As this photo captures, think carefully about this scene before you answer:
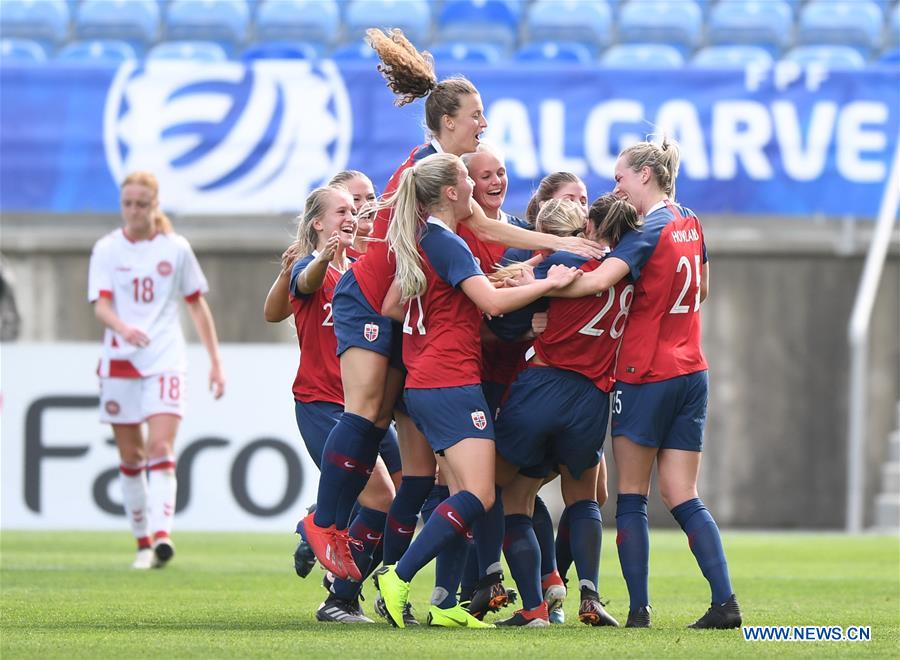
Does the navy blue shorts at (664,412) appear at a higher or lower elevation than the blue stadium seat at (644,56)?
lower

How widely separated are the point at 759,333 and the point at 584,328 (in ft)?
26.9

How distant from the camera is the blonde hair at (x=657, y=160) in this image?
556 centimetres

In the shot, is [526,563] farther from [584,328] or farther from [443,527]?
[584,328]

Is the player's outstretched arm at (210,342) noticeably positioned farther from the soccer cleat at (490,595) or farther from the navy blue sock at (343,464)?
the soccer cleat at (490,595)

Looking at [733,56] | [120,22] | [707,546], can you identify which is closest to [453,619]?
[707,546]

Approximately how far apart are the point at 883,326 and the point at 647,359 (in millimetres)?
8524

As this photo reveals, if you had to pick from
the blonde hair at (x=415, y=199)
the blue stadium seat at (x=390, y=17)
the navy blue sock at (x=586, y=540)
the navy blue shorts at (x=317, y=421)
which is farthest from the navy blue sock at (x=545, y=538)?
the blue stadium seat at (x=390, y=17)

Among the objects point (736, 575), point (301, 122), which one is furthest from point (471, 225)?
point (301, 122)

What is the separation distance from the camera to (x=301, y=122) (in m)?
13.4

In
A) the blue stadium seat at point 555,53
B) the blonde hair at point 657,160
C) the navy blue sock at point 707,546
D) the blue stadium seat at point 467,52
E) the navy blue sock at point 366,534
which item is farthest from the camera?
the blue stadium seat at point 555,53

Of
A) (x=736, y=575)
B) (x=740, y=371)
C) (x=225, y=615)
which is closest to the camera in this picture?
(x=225, y=615)

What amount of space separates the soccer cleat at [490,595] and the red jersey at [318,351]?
39.6 inches

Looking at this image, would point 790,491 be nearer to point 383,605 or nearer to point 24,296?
point 24,296

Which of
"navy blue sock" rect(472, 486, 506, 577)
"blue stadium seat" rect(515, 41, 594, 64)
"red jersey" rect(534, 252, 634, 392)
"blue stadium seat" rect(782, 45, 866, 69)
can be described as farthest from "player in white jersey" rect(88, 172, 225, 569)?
"blue stadium seat" rect(782, 45, 866, 69)
